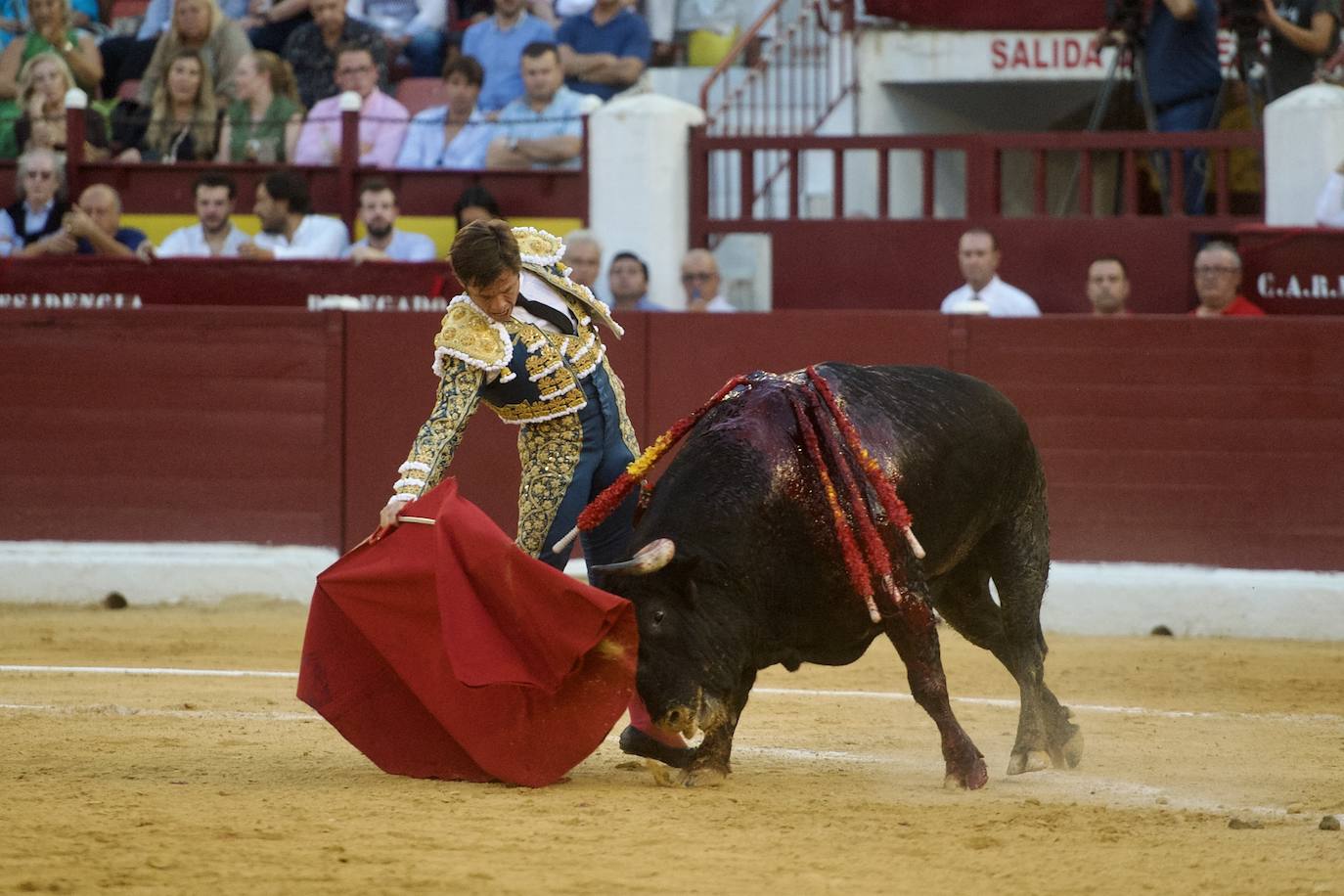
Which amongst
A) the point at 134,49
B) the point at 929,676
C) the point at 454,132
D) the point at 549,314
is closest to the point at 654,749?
the point at 929,676

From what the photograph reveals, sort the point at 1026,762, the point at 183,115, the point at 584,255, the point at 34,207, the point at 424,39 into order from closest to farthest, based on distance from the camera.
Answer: the point at 1026,762 < the point at 584,255 < the point at 34,207 < the point at 183,115 < the point at 424,39

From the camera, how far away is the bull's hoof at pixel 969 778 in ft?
16.3

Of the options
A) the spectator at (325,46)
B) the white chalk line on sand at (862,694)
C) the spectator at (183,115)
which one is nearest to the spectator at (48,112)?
the spectator at (183,115)

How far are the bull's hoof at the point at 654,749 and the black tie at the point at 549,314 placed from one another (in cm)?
100

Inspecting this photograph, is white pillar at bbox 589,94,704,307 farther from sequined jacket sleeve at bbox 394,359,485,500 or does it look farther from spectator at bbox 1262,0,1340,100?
sequined jacket sleeve at bbox 394,359,485,500

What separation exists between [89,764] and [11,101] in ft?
22.2

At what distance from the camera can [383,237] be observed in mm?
9555

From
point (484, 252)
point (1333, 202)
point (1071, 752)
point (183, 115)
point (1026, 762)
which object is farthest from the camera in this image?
point (183, 115)

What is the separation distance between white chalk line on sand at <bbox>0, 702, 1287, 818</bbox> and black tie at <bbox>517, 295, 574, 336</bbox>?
126 centimetres

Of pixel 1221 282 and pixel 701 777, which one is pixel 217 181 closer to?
pixel 1221 282

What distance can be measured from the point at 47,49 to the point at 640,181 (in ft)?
11.8

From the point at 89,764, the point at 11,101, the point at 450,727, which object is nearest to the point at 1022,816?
the point at 450,727

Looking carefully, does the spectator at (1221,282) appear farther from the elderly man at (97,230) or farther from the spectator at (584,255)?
the elderly man at (97,230)

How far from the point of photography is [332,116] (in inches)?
404
